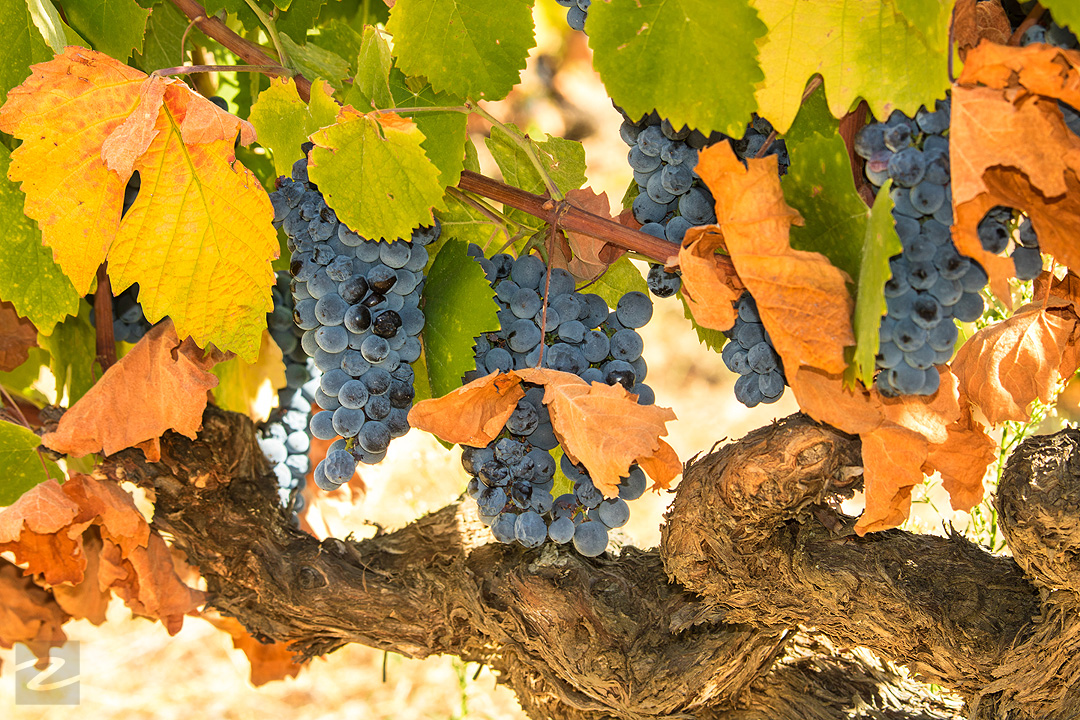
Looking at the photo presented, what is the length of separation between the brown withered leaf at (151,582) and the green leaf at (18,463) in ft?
0.34

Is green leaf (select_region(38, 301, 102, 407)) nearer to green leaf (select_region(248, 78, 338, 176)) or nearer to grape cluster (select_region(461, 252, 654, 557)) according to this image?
green leaf (select_region(248, 78, 338, 176))

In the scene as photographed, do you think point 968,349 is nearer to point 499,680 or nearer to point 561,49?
point 499,680

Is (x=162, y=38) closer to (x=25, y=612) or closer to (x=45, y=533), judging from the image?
(x=45, y=533)

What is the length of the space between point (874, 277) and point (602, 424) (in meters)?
0.22

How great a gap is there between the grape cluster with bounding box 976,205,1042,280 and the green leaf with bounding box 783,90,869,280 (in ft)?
0.23

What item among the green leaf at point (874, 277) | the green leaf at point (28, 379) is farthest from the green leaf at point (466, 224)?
the green leaf at point (28, 379)

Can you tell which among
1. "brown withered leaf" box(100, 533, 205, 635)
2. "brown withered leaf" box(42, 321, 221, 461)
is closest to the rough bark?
"brown withered leaf" box(100, 533, 205, 635)

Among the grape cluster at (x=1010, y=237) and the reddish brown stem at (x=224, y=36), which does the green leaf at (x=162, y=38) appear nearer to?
the reddish brown stem at (x=224, y=36)

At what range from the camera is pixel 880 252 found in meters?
0.51

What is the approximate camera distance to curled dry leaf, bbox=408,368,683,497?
0.63 metres

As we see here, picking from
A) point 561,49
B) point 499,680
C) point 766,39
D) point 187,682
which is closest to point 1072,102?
point 766,39

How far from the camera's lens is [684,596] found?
2.91 ft

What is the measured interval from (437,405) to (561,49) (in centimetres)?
330

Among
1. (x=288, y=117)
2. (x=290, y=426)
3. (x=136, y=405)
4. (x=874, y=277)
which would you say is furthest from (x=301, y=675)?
(x=874, y=277)
